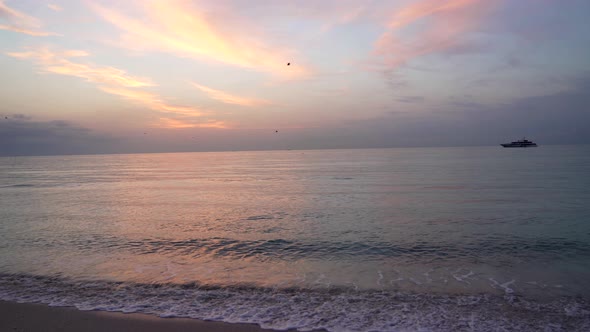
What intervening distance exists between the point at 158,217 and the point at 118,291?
1483 centimetres

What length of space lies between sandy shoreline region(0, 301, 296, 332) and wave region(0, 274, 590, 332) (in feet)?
1.01

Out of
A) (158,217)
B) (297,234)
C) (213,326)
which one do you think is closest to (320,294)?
(213,326)

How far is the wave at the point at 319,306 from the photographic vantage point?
9.05m

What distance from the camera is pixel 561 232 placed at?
63.1 ft

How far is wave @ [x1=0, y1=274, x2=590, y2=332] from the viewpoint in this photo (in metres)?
9.05

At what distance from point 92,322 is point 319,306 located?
595 centimetres

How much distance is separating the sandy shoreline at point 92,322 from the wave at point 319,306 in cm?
31

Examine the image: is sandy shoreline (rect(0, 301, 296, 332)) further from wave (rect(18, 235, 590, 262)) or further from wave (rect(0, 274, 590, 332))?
wave (rect(18, 235, 590, 262))

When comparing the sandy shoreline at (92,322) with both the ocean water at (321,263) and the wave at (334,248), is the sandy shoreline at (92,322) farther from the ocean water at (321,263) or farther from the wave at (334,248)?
the wave at (334,248)

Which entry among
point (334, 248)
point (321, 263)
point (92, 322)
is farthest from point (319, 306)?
point (334, 248)

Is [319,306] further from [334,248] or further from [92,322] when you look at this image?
[334,248]

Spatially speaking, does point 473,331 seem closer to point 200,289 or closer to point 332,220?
point 200,289

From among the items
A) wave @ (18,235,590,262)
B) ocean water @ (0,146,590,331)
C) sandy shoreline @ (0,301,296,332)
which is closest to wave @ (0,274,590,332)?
ocean water @ (0,146,590,331)

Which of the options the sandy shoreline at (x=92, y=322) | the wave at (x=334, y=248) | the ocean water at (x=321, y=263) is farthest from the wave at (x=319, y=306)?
the wave at (x=334, y=248)
